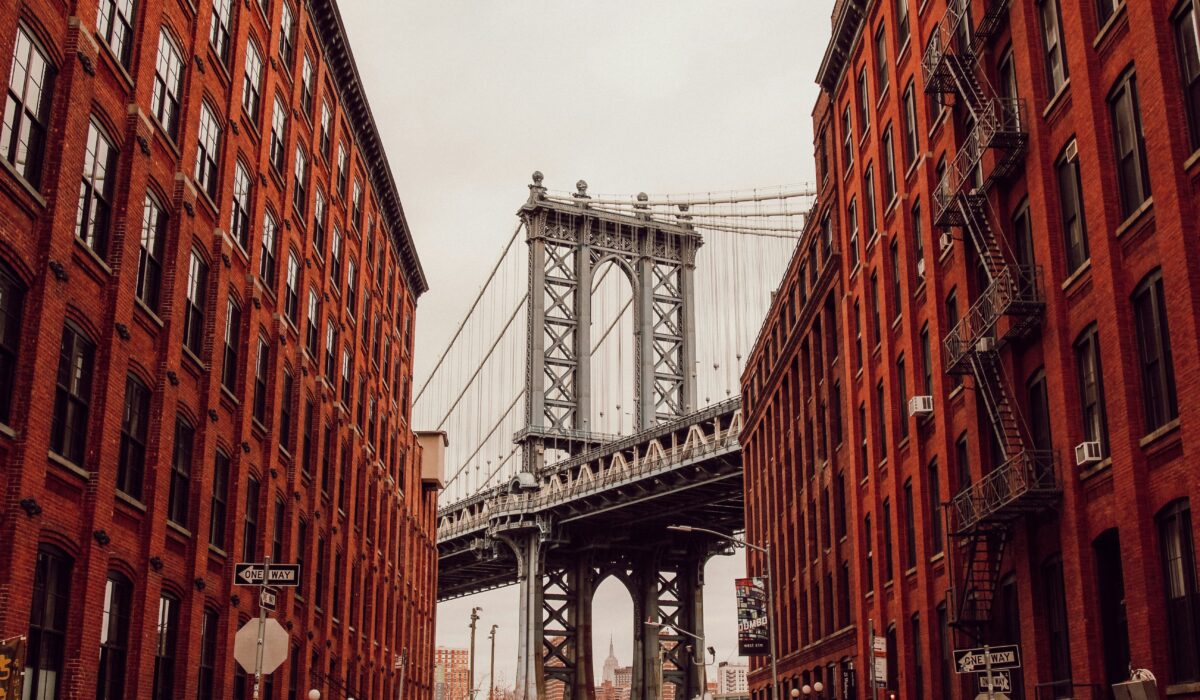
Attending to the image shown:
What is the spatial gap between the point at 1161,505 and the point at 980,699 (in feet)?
14.1

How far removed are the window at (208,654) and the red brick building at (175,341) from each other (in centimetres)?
8

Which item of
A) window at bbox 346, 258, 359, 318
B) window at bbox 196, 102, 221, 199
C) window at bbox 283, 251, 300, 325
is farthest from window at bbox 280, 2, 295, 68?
window at bbox 346, 258, 359, 318

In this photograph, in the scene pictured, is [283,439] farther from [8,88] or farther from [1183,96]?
[1183,96]

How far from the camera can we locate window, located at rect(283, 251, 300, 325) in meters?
40.0

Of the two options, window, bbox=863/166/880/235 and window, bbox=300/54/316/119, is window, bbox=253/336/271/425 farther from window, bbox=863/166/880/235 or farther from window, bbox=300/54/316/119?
window, bbox=863/166/880/235

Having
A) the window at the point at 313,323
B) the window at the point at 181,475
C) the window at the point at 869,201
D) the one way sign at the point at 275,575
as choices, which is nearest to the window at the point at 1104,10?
the window at the point at 869,201

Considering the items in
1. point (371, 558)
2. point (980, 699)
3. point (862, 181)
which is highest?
point (862, 181)

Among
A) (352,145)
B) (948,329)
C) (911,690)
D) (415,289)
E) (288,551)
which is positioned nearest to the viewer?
(948,329)

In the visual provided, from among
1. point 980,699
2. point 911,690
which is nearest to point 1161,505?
point 980,699

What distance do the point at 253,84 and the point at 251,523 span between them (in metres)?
11.7

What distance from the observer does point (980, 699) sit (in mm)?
20938

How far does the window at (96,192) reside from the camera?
23781mm

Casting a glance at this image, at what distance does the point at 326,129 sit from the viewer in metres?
47.2

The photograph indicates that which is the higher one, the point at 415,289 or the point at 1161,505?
the point at 415,289
